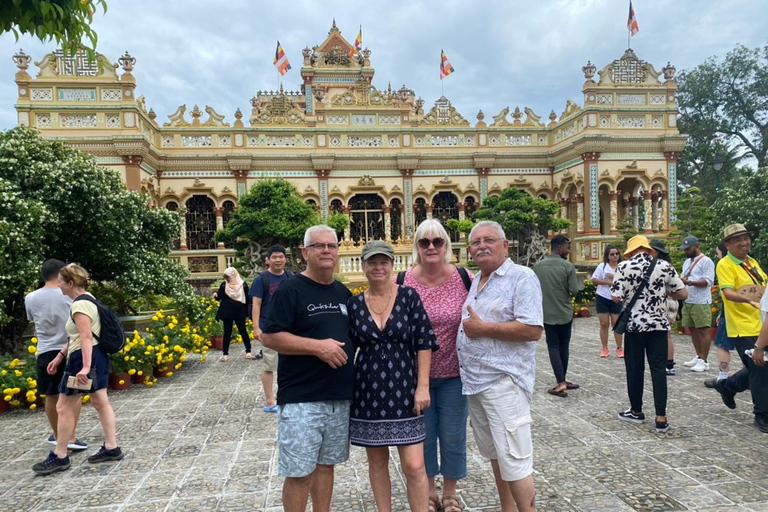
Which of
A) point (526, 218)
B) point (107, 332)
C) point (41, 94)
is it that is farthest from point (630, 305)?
point (41, 94)

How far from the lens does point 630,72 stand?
754 inches

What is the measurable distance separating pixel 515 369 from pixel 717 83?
33116 millimetres

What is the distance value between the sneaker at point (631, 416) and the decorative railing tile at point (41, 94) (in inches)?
765

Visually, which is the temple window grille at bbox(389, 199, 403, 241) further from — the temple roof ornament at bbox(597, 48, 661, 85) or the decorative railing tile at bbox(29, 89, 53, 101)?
the decorative railing tile at bbox(29, 89, 53, 101)

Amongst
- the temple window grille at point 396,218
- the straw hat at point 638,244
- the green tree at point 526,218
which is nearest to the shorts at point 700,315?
the straw hat at point 638,244

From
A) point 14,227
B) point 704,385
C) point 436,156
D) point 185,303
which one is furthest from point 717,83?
point 14,227

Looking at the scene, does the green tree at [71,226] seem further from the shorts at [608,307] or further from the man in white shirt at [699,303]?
the man in white shirt at [699,303]

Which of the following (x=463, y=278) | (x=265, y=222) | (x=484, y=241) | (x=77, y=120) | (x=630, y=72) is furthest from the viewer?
(x=630, y=72)

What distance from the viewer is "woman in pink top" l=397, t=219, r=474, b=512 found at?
2861 mm

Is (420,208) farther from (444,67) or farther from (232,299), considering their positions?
(232,299)

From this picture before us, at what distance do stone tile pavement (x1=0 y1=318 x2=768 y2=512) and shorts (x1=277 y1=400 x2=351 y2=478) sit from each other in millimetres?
784

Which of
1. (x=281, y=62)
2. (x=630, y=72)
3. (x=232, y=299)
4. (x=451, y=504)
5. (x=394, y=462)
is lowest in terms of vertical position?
(x=394, y=462)

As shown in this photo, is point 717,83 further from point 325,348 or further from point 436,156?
point 325,348

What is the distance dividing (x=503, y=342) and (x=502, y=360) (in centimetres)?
10
